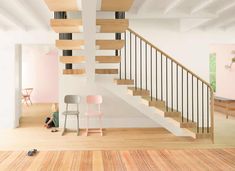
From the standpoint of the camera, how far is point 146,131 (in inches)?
293

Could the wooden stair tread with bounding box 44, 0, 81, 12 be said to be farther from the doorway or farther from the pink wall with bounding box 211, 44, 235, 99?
the doorway

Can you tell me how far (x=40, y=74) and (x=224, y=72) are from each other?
8.00 m

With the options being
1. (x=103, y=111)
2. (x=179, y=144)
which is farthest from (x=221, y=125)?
(x=103, y=111)

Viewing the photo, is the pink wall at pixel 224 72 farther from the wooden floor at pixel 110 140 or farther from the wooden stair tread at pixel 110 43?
the wooden stair tread at pixel 110 43

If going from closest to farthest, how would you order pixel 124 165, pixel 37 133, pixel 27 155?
1. pixel 124 165
2. pixel 27 155
3. pixel 37 133

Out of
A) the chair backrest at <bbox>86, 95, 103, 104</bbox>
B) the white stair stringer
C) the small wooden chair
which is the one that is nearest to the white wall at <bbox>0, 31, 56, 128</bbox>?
Result: the chair backrest at <bbox>86, 95, 103, 104</bbox>

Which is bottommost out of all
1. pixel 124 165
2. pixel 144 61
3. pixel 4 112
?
pixel 124 165

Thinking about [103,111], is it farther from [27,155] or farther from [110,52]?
[27,155]

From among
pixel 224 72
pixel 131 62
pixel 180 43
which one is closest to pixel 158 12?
pixel 180 43

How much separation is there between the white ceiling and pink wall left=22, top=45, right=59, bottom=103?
5.92 m

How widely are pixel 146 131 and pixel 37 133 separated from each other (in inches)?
104

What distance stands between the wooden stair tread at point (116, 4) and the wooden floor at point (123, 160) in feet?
7.57

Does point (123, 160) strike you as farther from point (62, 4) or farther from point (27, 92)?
point (27, 92)

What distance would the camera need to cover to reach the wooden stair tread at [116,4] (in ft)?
11.7
